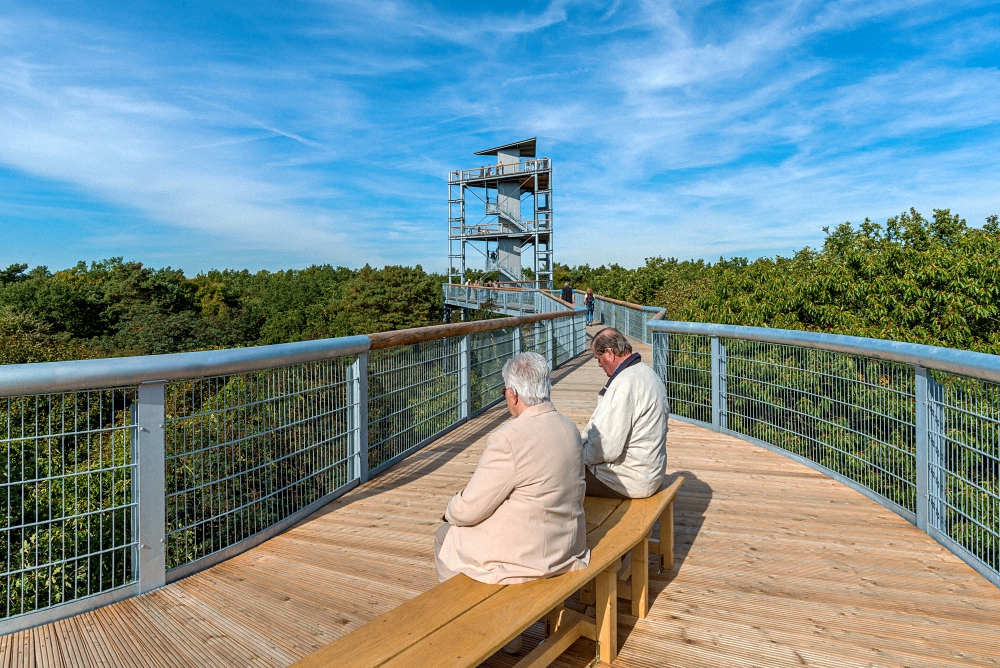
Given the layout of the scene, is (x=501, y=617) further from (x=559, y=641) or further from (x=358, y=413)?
(x=358, y=413)

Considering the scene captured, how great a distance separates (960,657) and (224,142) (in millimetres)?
49076

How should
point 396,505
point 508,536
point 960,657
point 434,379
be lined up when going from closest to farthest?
point 508,536 < point 960,657 < point 396,505 < point 434,379

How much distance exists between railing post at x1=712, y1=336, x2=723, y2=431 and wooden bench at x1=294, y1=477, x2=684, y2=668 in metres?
4.04

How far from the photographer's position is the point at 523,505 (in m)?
2.41

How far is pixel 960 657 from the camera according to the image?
8.42 feet

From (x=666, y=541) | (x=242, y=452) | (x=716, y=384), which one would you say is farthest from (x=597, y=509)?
(x=716, y=384)

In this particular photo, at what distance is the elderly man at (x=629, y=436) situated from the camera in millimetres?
3295

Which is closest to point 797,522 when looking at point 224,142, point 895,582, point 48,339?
point 895,582

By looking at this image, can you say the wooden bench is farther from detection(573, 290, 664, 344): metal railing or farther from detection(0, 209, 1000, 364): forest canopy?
detection(573, 290, 664, 344): metal railing

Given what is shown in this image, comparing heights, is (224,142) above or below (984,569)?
above

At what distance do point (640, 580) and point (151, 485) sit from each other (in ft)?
7.90

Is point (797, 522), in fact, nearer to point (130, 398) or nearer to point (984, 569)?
point (984, 569)

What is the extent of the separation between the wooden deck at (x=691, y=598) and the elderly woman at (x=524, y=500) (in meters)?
0.54

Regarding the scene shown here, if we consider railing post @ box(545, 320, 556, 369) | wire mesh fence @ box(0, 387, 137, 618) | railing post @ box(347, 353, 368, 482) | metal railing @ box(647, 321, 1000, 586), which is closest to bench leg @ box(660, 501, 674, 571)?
metal railing @ box(647, 321, 1000, 586)
